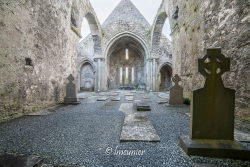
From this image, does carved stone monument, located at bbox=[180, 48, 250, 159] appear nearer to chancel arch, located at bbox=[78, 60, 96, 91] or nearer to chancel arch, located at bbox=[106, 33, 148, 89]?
chancel arch, located at bbox=[78, 60, 96, 91]

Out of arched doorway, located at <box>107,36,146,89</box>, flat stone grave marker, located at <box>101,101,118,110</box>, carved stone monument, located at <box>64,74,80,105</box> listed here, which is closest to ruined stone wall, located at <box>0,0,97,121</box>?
carved stone monument, located at <box>64,74,80,105</box>

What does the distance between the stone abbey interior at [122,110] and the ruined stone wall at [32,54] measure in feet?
0.07

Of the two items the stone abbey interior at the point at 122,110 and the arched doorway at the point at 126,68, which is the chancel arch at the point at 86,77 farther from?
the stone abbey interior at the point at 122,110

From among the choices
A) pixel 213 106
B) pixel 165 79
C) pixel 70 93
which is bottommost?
pixel 70 93

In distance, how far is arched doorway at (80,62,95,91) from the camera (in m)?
18.6

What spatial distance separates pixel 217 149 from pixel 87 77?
60.2ft

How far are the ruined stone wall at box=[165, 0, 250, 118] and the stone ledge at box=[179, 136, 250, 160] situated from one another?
164cm

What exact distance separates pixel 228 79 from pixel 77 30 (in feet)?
19.8

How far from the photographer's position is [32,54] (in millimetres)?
3602

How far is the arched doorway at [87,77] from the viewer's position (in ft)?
61.1

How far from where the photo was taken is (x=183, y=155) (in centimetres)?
151

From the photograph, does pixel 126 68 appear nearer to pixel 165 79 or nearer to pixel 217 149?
pixel 165 79

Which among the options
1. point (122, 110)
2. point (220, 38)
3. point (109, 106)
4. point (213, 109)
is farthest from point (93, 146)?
point (220, 38)

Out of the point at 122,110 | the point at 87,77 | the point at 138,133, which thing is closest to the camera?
the point at 138,133
